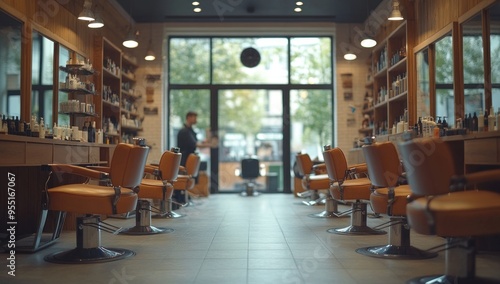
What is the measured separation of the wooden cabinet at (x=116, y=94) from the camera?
8211mm

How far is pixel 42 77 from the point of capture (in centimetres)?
654

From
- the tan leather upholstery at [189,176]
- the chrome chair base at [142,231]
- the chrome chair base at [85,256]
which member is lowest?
the chrome chair base at [142,231]

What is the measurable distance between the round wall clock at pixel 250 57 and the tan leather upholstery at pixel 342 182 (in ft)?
19.7

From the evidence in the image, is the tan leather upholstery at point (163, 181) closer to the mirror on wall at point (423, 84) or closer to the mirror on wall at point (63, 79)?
the mirror on wall at point (63, 79)

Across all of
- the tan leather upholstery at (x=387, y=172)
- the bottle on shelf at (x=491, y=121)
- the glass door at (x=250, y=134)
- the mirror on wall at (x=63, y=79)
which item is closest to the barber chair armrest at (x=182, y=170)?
the mirror on wall at (x=63, y=79)

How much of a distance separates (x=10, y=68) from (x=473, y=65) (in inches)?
197

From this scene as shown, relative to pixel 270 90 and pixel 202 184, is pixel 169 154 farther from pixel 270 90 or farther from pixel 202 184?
pixel 270 90

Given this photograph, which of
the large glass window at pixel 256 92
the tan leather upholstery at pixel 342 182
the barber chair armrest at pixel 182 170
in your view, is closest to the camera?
the tan leather upholstery at pixel 342 182

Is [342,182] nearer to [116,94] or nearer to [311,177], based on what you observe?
[311,177]

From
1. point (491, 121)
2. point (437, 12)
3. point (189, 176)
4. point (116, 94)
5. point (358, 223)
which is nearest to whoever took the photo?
point (491, 121)

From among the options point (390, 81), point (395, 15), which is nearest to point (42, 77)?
point (395, 15)

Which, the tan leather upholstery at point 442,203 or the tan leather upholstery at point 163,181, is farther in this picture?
the tan leather upholstery at point 163,181

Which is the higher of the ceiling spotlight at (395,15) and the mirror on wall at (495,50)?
the ceiling spotlight at (395,15)

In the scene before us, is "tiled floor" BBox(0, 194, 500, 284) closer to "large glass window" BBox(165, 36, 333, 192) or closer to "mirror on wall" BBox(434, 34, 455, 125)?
"mirror on wall" BBox(434, 34, 455, 125)
